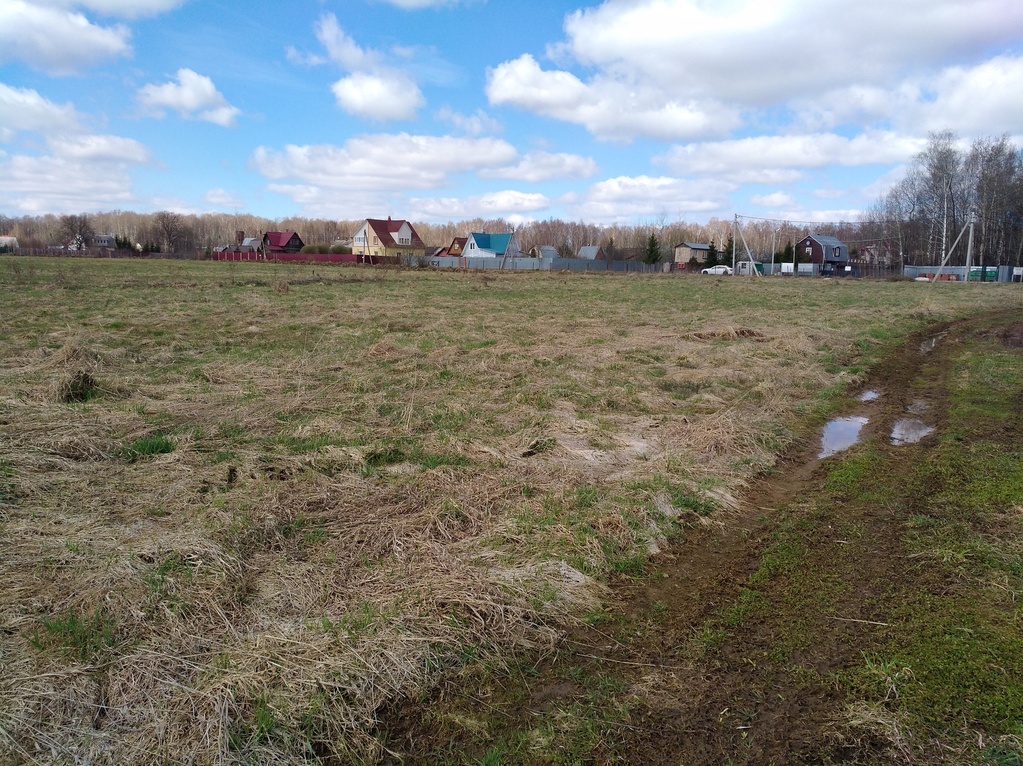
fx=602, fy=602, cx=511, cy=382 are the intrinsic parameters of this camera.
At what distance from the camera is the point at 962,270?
212 ft

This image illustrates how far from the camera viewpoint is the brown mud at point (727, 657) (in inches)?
120

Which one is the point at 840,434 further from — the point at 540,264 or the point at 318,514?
the point at 540,264

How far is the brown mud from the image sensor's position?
10.0 feet

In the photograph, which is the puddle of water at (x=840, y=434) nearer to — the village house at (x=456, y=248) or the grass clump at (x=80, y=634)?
the grass clump at (x=80, y=634)

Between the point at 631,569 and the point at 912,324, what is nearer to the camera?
the point at 631,569

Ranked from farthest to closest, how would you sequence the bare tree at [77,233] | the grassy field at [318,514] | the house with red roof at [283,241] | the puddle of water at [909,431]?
the house with red roof at [283,241], the bare tree at [77,233], the puddle of water at [909,431], the grassy field at [318,514]

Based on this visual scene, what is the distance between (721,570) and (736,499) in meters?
1.50

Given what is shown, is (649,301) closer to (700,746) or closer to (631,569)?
(631,569)

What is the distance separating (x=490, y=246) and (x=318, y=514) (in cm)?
8631

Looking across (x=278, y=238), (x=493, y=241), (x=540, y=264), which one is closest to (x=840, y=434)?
(x=540, y=264)

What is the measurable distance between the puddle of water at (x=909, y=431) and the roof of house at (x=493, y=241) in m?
81.6

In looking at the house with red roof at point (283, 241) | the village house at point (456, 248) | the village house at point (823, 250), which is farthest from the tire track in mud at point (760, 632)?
the house with red roof at point (283, 241)

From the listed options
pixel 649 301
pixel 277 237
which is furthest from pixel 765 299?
pixel 277 237

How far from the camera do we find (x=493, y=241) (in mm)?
89688
